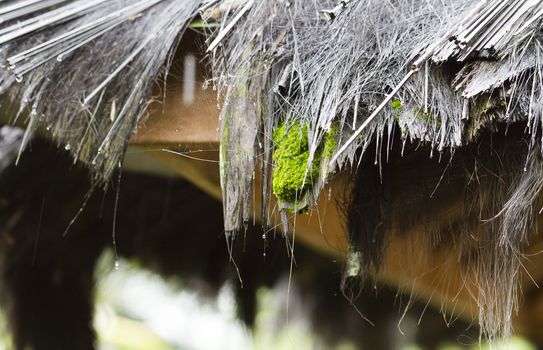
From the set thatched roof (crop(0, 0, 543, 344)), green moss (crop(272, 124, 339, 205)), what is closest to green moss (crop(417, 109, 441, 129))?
Result: thatched roof (crop(0, 0, 543, 344))

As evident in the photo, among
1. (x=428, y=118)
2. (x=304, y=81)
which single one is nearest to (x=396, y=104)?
(x=428, y=118)

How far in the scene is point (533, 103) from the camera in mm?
1232

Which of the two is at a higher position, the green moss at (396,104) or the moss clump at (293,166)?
the green moss at (396,104)

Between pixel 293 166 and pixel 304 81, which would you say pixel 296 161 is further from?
pixel 304 81

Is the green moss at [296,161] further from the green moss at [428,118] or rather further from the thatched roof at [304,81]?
the green moss at [428,118]

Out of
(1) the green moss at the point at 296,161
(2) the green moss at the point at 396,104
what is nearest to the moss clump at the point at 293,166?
(1) the green moss at the point at 296,161

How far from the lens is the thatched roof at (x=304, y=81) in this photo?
1.28 metres

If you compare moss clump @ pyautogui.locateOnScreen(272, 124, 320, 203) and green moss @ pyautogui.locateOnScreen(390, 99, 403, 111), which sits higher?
green moss @ pyautogui.locateOnScreen(390, 99, 403, 111)

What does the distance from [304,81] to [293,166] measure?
15cm

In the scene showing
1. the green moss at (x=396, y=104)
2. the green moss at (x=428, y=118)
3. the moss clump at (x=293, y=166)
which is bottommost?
the moss clump at (x=293, y=166)

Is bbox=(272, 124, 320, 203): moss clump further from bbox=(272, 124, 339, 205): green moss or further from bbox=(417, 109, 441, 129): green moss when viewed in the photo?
bbox=(417, 109, 441, 129): green moss

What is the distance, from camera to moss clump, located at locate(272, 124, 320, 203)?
1359 mm

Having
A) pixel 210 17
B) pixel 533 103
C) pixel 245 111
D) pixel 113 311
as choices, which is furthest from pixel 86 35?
pixel 113 311

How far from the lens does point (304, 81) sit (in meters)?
1.40
